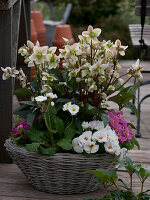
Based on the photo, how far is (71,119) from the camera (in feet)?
7.24

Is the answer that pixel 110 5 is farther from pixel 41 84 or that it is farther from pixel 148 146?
pixel 41 84

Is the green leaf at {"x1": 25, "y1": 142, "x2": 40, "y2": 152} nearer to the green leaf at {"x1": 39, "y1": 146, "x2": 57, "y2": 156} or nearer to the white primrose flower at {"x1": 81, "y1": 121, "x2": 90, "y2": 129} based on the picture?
the green leaf at {"x1": 39, "y1": 146, "x2": 57, "y2": 156}

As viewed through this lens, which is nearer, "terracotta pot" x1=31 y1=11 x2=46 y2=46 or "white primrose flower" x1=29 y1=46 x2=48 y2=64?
"white primrose flower" x1=29 y1=46 x2=48 y2=64

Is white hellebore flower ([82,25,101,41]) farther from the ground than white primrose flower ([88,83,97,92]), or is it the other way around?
white hellebore flower ([82,25,101,41])

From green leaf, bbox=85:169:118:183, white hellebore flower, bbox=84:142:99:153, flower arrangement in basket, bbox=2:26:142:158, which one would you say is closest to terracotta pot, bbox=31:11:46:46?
flower arrangement in basket, bbox=2:26:142:158

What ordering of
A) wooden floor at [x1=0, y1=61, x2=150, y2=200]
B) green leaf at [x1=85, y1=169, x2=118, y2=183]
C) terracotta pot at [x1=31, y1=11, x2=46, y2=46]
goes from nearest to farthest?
green leaf at [x1=85, y1=169, x2=118, y2=183] → wooden floor at [x1=0, y1=61, x2=150, y2=200] → terracotta pot at [x1=31, y1=11, x2=46, y2=46]

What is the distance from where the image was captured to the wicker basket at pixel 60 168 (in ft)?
6.67

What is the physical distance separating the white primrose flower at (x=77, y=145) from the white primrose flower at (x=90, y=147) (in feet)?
0.09

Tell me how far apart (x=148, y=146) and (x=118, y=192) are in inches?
41.6

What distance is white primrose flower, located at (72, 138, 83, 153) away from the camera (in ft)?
6.75

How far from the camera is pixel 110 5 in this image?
9.99m

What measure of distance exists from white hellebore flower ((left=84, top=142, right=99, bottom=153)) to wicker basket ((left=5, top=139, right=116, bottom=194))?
1.4 inches

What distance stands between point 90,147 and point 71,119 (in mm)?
223

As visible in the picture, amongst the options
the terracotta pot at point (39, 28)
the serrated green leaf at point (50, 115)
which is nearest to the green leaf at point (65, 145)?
the serrated green leaf at point (50, 115)
